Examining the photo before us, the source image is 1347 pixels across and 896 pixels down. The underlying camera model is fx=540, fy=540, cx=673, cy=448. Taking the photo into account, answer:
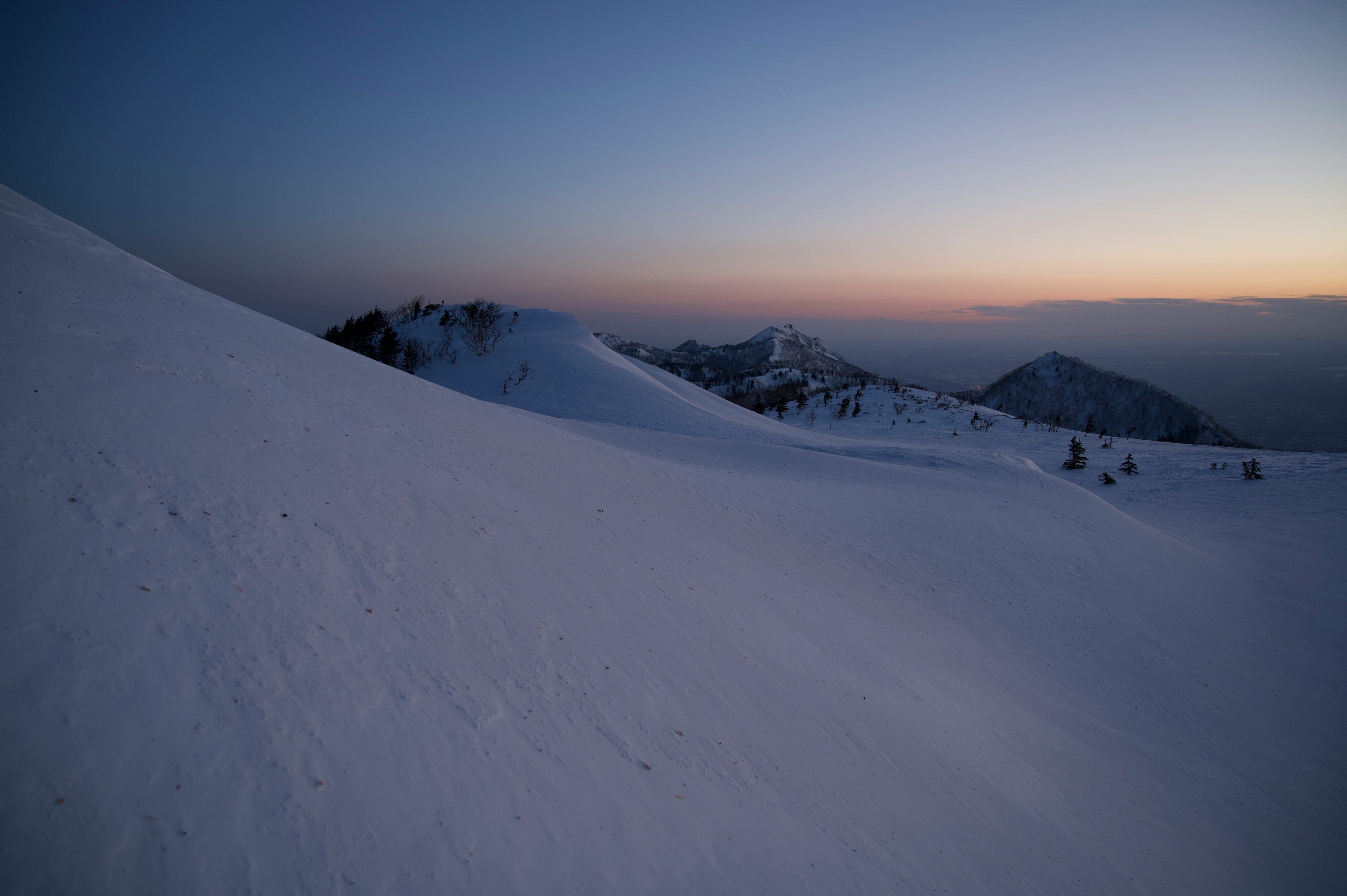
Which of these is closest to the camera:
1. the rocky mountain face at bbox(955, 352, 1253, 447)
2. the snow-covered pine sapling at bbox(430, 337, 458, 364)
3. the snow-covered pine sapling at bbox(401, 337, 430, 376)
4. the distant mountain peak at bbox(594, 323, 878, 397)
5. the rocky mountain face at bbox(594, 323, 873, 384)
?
the snow-covered pine sapling at bbox(401, 337, 430, 376)

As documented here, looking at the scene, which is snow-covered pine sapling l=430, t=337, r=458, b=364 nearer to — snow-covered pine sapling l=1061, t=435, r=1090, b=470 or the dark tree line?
the dark tree line

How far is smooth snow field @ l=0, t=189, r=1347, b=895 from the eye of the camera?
7.02ft

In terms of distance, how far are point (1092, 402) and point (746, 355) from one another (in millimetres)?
69884

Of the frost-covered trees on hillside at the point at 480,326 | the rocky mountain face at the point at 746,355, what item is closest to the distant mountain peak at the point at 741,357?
the rocky mountain face at the point at 746,355

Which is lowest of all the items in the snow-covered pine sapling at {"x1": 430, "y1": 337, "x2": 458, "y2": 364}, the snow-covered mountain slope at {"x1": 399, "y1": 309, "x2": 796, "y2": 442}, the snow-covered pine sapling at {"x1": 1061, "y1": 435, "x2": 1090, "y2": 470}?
the snow-covered pine sapling at {"x1": 1061, "y1": 435, "x2": 1090, "y2": 470}

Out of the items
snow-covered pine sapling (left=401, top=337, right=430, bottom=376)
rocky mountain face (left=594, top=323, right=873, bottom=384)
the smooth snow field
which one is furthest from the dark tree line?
rocky mountain face (left=594, top=323, right=873, bottom=384)

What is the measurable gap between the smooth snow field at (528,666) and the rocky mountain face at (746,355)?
6721cm

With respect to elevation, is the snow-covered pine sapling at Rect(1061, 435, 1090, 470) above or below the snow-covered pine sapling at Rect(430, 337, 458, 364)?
below

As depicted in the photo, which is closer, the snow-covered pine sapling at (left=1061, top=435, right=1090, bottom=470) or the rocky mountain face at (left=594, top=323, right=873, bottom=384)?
the snow-covered pine sapling at (left=1061, top=435, right=1090, bottom=470)

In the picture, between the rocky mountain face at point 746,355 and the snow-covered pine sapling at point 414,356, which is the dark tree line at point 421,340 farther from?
the rocky mountain face at point 746,355

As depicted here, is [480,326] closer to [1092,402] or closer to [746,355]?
[1092,402]

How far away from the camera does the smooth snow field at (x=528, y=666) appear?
2.14m

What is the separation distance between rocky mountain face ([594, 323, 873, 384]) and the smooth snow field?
67.2 metres

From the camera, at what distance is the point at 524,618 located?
3.80 metres
